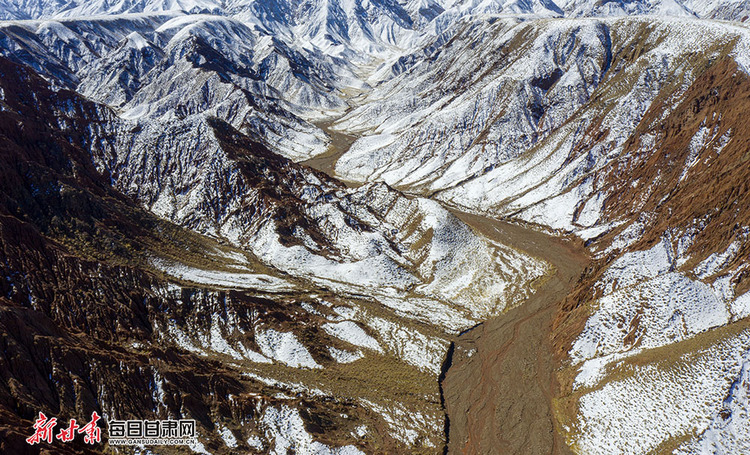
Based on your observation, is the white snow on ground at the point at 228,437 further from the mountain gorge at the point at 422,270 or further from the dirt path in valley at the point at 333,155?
the dirt path in valley at the point at 333,155

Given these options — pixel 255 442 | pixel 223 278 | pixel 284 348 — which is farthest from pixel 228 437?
pixel 223 278

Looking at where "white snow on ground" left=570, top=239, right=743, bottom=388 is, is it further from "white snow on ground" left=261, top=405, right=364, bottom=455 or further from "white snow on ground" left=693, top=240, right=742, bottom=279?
"white snow on ground" left=261, top=405, right=364, bottom=455

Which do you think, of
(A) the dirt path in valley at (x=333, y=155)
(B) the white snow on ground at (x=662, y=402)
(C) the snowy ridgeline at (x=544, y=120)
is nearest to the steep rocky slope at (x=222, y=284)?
(B) the white snow on ground at (x=662, y=402)

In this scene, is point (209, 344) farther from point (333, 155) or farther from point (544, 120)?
point (333, 155)

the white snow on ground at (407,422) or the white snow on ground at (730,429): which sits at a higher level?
the white snow on ground at (407,422)

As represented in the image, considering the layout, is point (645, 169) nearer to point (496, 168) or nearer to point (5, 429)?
point (496, 168)

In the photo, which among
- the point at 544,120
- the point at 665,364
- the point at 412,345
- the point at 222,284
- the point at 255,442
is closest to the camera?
the point at 255,442
